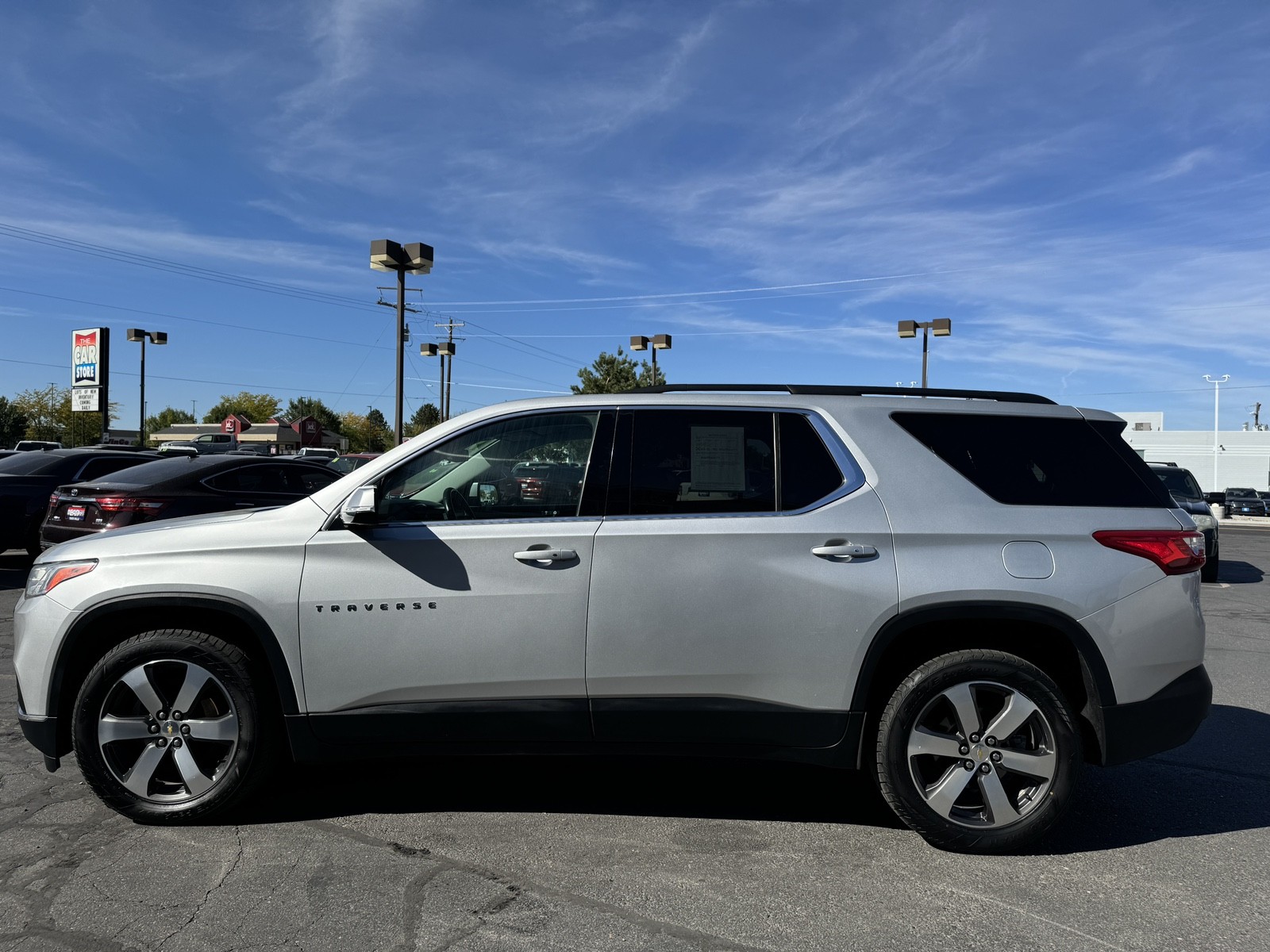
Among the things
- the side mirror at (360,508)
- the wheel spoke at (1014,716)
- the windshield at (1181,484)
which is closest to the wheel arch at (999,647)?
the wheel spoke at (1014,716)

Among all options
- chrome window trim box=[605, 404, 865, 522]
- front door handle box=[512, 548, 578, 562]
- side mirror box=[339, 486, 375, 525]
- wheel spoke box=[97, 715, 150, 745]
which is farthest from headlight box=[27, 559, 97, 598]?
chrome window trim box=[605, 404, 865, 522]

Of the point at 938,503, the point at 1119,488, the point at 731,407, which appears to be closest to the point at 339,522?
the point at 731,407

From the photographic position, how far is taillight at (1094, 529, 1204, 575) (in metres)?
3.79

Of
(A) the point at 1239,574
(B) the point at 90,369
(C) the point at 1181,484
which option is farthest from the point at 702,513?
(B) the point at 90,369

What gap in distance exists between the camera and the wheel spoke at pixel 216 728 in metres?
3.87

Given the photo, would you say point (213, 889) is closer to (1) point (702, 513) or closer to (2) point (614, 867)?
(2) point (614, 867)

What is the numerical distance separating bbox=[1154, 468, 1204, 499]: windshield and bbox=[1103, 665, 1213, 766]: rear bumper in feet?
36.8

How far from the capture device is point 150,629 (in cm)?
399

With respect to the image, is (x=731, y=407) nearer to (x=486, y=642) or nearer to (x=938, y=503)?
(x=938, y=503)

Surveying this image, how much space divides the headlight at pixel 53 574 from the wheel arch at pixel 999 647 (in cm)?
312

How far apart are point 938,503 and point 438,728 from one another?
84.9 inches

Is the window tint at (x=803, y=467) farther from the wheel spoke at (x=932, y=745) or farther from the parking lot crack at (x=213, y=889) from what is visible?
the parking lot crack at (x=213, y=889)

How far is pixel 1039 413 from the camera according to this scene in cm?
406

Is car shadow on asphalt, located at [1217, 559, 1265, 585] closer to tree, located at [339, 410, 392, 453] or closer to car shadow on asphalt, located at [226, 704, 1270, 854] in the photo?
car shadow on asphalt, located at [226, 704, 1270, 854]
